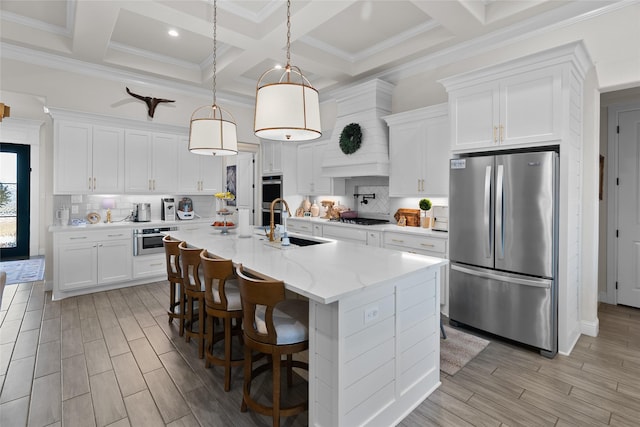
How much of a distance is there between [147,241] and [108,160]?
1.29 m

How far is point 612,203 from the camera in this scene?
13.6ft

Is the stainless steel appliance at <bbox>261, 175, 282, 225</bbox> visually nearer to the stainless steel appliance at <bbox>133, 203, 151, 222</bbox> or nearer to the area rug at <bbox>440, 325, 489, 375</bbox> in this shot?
the stainless steel appliance at <bbox>133, 203, 151, 222</bbox>

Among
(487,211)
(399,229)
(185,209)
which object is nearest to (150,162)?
(185,209)

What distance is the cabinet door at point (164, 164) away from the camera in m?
5.26

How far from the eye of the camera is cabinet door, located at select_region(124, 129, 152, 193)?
197 inches

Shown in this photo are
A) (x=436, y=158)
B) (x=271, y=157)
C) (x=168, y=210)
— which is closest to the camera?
(x=436, y=158)

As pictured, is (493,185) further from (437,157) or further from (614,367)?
(614,367)

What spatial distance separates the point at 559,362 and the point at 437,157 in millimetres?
2344

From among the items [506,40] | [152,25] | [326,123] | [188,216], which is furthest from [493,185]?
[188,216]

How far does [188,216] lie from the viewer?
18.6ft

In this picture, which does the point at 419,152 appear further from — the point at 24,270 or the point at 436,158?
the point at 24,270

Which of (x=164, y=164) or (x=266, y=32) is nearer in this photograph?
(x=266, y=32)

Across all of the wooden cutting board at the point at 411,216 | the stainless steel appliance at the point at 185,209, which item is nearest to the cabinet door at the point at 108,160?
the stainless steel appliance at the point at 185,209

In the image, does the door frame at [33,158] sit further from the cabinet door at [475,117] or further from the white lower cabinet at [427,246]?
the cabinet door at [475,117]
